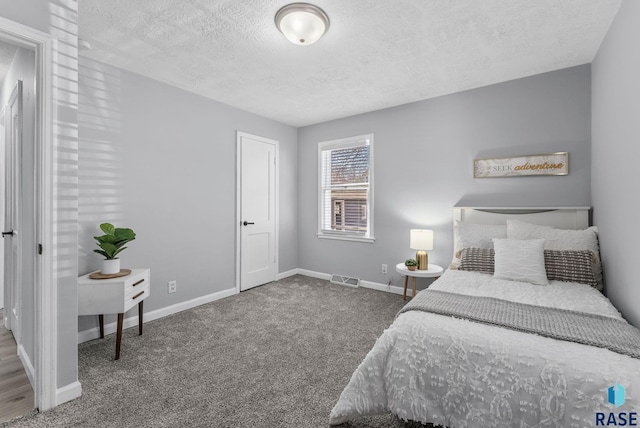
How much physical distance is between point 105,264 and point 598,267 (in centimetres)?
401

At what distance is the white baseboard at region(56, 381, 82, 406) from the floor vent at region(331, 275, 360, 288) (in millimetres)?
3118

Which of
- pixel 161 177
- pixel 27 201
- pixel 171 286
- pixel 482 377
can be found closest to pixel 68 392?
pixel 27 201

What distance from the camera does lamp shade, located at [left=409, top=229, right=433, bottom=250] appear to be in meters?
3.40

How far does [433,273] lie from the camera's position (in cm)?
324

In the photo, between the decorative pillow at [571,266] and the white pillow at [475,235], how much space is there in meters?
0.48

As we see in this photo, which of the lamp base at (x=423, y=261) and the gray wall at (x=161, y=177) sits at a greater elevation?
the gray wall at (x=161, y=177)

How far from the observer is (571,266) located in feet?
7.62

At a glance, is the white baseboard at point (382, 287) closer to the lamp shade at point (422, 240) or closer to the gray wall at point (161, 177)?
the lamp shade at point (422, 240)

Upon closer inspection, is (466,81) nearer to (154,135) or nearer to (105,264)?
(154,135)

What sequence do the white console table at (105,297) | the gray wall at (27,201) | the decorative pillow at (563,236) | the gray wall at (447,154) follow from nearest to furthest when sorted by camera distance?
the gray wall at (27,201) < the white console table at (105,297) < the decorative pillow at (563,236) < the gray wall at (447,154)

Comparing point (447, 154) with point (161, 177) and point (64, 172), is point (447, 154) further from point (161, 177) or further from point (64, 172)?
point (64, 172)

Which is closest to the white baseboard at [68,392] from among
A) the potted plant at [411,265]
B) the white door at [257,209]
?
A: the white door at [257,209]

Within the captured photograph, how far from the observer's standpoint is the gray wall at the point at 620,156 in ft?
5.51

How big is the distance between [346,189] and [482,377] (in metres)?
3.36
